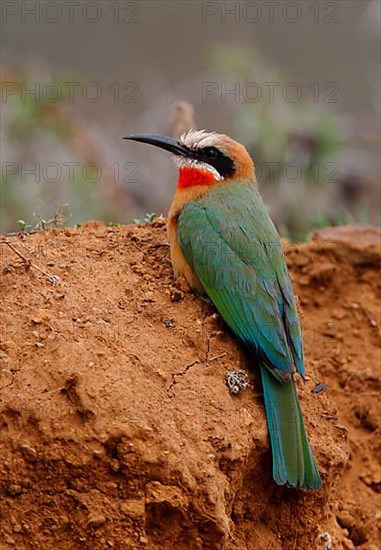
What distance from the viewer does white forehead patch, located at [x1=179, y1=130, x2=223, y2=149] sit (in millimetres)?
5141

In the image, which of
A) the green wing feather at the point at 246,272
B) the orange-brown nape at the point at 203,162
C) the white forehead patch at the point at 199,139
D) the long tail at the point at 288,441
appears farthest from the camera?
the white forehead patch at the point at 199,139

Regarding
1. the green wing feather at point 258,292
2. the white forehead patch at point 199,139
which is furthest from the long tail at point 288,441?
the white forehead patch at point 199,139

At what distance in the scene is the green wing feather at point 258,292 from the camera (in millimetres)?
4031

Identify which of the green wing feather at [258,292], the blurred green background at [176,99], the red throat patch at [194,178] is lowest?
the blurred green background at [176,99]

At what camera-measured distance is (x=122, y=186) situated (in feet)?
35.4

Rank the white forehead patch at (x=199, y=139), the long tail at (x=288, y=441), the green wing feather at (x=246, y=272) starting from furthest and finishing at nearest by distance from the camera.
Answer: the white forehead patch at (x=199, y=139)
the green wing feather at (x=246, y=272)
the long tail at (x=288, y=441)

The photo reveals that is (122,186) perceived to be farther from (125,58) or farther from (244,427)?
(244,427)

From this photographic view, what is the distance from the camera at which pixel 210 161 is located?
512 centimetres

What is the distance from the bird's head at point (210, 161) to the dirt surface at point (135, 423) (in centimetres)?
29

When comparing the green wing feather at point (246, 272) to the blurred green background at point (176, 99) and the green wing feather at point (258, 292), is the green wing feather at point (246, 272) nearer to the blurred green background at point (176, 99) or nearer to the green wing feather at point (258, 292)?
the green wing feather at point (258, 292)

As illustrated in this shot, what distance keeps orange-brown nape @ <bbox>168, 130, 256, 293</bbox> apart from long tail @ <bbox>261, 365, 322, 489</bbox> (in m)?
1.20

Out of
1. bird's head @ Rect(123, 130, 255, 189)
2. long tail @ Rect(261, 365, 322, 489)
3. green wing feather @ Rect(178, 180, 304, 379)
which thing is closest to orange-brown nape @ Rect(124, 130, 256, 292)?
bird's head @ Rect(123, 130, 255, 189)

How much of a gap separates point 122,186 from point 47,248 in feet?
21.1

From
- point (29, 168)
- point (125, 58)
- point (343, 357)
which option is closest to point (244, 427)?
point (343, 357)
